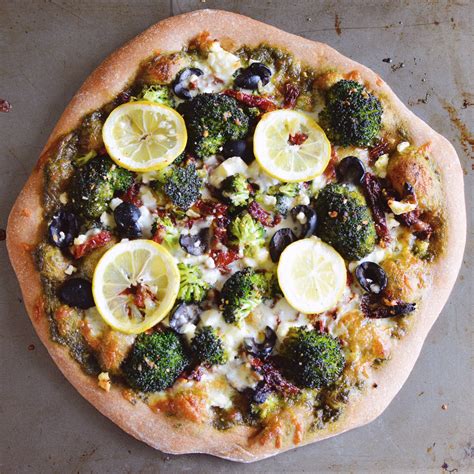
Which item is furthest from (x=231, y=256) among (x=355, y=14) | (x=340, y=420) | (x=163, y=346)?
(x=355, y=14)

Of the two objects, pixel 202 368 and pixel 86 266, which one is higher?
pixel 86 266

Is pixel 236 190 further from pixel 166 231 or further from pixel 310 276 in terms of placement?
pixel 310 276

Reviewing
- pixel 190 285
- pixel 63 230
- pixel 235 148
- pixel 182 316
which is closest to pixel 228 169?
pixel 235 148

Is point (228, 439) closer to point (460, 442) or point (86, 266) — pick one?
point (86, 266)

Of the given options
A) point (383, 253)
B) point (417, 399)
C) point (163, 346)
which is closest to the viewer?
point (163, 346)

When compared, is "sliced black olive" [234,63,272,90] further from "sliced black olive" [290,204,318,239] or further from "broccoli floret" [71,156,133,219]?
"broccoli floret" [71,156,133,219]

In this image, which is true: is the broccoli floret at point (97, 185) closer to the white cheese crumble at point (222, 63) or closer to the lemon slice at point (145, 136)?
the lemon slice at point (145, 136)

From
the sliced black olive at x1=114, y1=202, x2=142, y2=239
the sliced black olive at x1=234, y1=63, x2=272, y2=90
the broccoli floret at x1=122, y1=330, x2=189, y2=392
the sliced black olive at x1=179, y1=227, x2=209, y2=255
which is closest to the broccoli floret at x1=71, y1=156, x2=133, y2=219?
the sliced black olive at x1=114, y1=202, x2=142, y2=239
